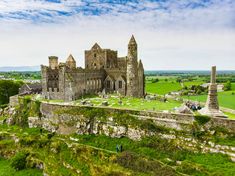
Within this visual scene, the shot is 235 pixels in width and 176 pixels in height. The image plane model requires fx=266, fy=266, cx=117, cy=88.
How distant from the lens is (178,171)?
27.7 metres

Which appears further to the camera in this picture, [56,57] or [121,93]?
[56,57]

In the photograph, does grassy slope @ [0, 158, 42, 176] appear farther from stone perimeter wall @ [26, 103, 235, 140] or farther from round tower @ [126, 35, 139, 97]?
round tower @ [126, 35, 139, 97]

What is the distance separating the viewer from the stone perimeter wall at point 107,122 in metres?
32.2

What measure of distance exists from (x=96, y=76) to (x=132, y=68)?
9686 millimetres

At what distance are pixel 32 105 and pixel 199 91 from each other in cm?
6340

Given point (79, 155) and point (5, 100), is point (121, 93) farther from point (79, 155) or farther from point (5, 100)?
point (5, 100)

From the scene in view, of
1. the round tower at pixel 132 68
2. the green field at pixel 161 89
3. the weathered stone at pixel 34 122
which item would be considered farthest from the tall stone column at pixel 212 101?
the green field at pixel 161 89

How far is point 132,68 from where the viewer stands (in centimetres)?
5272

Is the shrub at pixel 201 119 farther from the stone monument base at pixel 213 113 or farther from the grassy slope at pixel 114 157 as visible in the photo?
the grassy slope at pixel 114 157

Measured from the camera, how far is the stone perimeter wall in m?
32.2

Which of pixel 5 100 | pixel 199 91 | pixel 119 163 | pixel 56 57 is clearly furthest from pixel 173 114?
pixel 199 91

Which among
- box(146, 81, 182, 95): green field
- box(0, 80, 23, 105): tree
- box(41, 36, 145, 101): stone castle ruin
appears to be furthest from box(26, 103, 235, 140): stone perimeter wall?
box(146, 81, 182, 95): green field

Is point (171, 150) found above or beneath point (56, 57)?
beneath

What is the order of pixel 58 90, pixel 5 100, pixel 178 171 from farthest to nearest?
pixel 5 100, pixel 58 90, pixel 178 171
